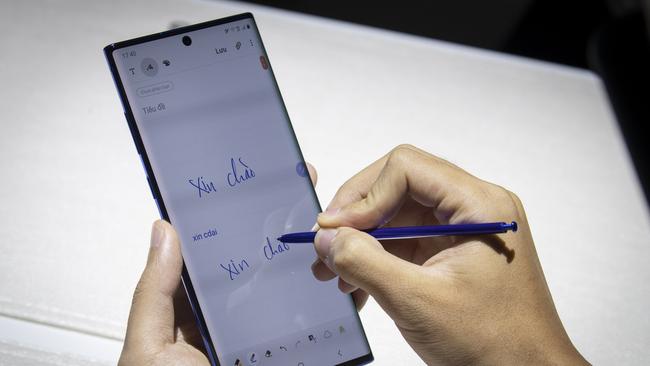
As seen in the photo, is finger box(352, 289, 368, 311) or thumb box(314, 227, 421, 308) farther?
finger box(352, 289, 368, 311)

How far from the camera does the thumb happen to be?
49 cm

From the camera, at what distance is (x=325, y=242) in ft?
1.77

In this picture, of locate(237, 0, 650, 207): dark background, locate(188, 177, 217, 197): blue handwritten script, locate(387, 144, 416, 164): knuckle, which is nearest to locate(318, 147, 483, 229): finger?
locate(387, 144, 416, 164): knuckle

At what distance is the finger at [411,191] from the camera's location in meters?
0.55

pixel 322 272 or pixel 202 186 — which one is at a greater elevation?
pixel 202 186

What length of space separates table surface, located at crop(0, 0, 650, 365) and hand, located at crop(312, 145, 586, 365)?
0.14m

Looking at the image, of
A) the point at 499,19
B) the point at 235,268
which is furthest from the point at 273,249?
the point at 499,19

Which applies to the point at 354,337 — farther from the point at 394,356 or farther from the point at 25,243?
the point at 25,243

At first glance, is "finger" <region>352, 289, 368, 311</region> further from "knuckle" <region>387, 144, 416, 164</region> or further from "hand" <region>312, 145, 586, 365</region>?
"knuckle" <region>387, 144, 416, 164</region>

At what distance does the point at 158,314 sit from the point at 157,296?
15mm

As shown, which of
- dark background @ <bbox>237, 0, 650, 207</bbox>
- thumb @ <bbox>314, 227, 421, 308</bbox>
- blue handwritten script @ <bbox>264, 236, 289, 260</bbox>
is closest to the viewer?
thumb @ <bbox>314, 227, 421, 308</bbox>

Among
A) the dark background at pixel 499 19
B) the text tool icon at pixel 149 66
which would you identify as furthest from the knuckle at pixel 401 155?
the dark background at pixel 499 19

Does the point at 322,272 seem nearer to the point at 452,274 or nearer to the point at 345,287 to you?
the point at 345,287

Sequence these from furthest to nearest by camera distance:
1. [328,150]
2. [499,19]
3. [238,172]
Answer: [499,19] < [328,150] < [238,172]
